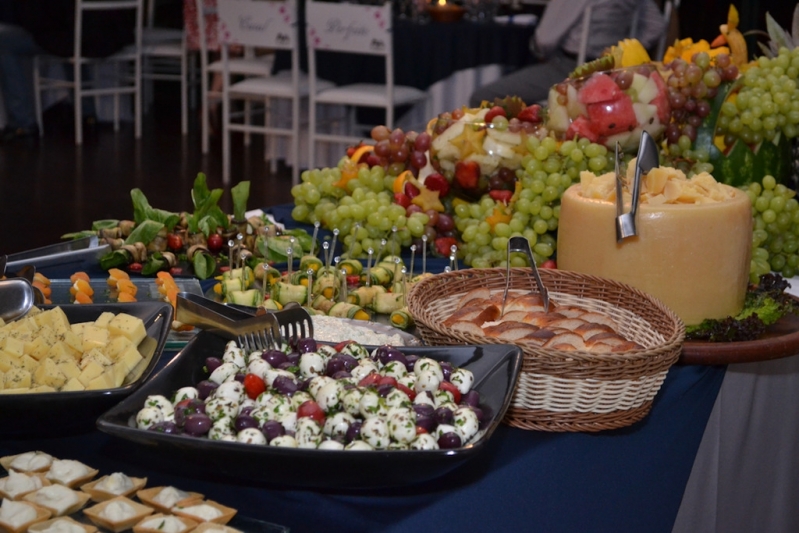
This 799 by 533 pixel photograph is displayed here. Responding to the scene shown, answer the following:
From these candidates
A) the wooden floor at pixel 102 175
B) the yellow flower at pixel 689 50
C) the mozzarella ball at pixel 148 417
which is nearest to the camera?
the mozzarella ball at pixel 148 417

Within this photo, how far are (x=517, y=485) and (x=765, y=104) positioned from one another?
0.99m

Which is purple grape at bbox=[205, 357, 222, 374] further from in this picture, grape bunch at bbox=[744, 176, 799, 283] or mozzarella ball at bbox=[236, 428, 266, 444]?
grape bunch at bbox=[744, 176, 799, 283]

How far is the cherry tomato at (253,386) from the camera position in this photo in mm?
862

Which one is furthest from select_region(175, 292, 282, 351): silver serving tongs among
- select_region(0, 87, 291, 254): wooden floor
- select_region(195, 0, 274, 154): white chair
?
select_region(195, 0, 274, 154): white chair

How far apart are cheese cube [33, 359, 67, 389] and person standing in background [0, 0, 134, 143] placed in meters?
5.39

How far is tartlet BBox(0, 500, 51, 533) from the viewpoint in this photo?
0.70 meters

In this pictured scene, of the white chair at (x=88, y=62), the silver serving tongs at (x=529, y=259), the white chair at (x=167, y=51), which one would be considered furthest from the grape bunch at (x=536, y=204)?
the white chair at (x=167, y=51)

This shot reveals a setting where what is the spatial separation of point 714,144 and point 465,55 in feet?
9.97

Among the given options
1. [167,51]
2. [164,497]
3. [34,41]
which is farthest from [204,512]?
[167,51]

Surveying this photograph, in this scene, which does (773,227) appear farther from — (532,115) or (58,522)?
(58,522)

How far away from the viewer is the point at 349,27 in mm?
4262

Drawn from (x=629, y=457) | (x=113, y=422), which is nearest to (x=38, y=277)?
(x=113, y=422)

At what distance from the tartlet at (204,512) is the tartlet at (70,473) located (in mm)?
100

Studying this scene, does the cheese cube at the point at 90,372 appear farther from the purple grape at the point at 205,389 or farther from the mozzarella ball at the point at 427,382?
the mozzarella ball at the point at 427,382
